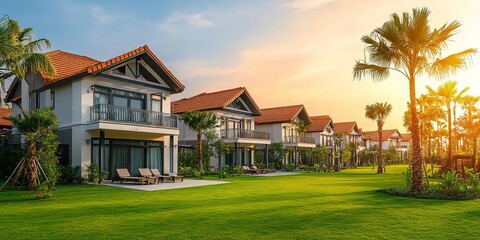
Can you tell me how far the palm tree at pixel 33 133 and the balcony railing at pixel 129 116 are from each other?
12.4 feet

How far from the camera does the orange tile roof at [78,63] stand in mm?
20531

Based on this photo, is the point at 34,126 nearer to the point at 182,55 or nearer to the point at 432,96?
the point at 182,55

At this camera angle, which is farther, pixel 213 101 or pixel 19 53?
pixel 213 101

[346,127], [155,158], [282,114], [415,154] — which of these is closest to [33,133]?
[155,158]

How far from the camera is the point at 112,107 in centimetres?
2058

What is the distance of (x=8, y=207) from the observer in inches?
455

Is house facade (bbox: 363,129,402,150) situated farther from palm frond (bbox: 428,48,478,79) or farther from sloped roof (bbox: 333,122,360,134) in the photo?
palm frond (bbox: 428,48,478,79)

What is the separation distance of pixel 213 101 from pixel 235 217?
25.7 metres

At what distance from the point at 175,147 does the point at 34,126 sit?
10874mm

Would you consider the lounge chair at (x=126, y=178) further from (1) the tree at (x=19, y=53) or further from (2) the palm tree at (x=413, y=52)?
(2) the palm tree at (x=413, y=52)

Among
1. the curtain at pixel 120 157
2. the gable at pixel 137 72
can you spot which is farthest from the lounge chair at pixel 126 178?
the gable at pixel 137 72

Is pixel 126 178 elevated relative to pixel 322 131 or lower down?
lower down

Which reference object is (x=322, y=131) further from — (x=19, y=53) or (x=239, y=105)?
(x=19, y=53)

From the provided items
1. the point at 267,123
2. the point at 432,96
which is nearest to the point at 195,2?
the point at 267,123
